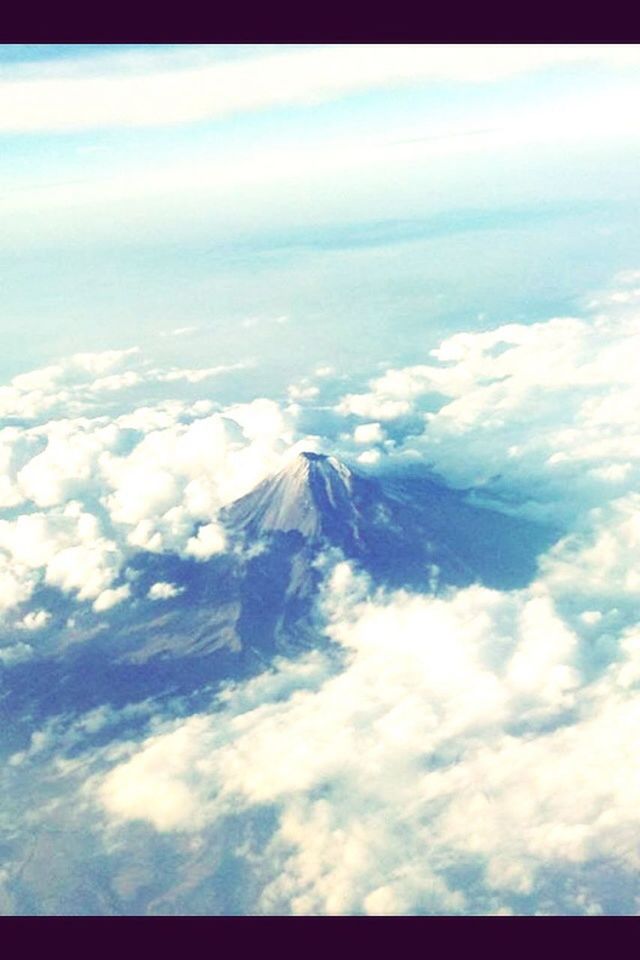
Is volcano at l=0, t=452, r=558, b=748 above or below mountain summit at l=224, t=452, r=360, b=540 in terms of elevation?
below

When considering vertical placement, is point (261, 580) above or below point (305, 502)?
below

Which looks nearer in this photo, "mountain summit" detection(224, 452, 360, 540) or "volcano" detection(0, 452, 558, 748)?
"volcano" detection(0, 452, 558, 748)

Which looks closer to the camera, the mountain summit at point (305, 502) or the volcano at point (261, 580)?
the volcano at point (261, 580)

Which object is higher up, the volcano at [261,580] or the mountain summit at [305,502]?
the mountain summit at [305,502]

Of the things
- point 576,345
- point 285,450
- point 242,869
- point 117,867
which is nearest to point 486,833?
point 242,869

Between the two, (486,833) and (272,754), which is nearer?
(486,833)

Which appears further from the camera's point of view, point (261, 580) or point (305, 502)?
point (305, 502)
